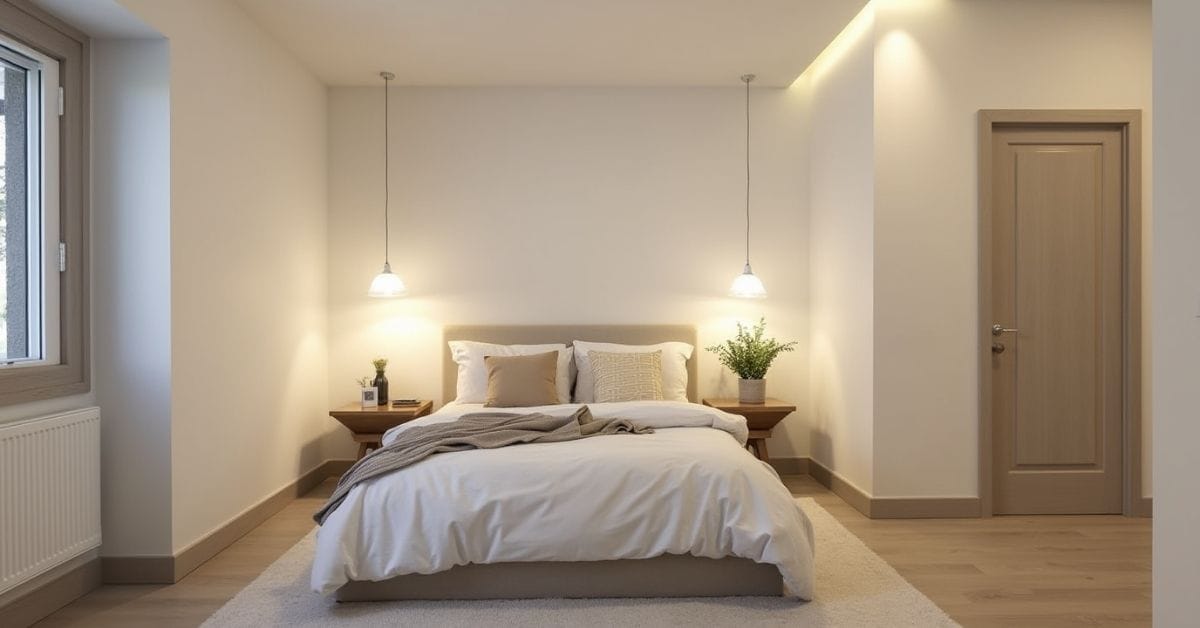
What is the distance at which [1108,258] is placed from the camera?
433 centimetres

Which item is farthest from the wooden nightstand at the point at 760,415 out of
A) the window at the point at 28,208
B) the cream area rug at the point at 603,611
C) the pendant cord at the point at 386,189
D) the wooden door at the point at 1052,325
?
the window at the point at 28,208

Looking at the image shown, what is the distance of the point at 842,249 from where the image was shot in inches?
192

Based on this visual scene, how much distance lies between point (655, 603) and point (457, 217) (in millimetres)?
3323

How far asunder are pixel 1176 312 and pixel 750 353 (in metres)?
3.08

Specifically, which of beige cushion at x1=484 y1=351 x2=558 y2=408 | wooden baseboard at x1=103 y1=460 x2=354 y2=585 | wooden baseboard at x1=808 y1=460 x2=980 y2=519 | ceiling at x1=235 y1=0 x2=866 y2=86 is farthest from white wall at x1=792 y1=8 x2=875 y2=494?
wooden baseboard at x1=103 y1=460 x2=354 y2=585

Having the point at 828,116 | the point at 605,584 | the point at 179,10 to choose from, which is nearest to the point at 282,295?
the point at 179,10

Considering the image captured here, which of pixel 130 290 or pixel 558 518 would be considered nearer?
pixel 558 518

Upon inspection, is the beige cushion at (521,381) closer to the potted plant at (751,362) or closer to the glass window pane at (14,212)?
the potted plant at (751,362)

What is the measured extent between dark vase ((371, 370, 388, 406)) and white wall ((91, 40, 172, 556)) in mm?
1872

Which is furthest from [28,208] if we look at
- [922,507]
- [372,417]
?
[922,507]

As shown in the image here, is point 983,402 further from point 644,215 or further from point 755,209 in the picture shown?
point 644,215

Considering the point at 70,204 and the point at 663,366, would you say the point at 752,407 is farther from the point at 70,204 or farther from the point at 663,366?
the point at 70,204

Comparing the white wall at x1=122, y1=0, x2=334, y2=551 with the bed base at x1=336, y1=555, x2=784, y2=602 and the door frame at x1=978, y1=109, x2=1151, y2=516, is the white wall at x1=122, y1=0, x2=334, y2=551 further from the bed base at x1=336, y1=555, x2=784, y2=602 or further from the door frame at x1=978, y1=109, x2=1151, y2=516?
the door frame at x1=978, y1=109, x2=1151, y2=516

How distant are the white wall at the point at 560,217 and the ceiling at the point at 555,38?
23 cm
